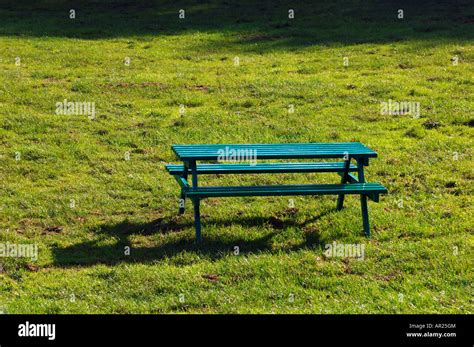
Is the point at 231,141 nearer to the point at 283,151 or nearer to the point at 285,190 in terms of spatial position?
the point at 283,151

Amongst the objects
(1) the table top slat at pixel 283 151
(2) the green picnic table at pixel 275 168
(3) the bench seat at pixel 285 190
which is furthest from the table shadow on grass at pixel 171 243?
(1) the table top slat at pixel 283 151

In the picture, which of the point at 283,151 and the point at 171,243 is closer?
the point at 171,243

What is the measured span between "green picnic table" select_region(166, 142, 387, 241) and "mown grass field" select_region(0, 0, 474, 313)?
1.31ft

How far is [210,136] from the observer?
1226cm

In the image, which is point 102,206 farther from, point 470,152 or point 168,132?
point 470,152

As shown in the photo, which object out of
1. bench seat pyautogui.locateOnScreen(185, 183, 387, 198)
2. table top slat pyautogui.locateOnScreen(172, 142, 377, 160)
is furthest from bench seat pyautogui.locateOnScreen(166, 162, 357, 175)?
bench seat pyautogui.locateOnScreen(185, 183, 387, 198)

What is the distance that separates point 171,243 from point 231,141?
3.94 m

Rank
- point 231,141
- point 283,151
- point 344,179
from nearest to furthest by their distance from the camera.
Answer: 1. point 283,151
2. point 344,179
3. point 231,141

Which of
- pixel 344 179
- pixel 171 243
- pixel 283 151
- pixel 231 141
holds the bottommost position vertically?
pixel 171 243

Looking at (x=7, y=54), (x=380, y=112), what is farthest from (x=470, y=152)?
(x=7, y=54)

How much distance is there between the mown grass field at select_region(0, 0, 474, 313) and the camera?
284 inches

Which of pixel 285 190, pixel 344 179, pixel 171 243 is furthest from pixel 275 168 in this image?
pixel 171 243

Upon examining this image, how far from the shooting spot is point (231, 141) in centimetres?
1205

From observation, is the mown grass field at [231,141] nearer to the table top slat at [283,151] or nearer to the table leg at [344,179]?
the table leg at [344,179]
